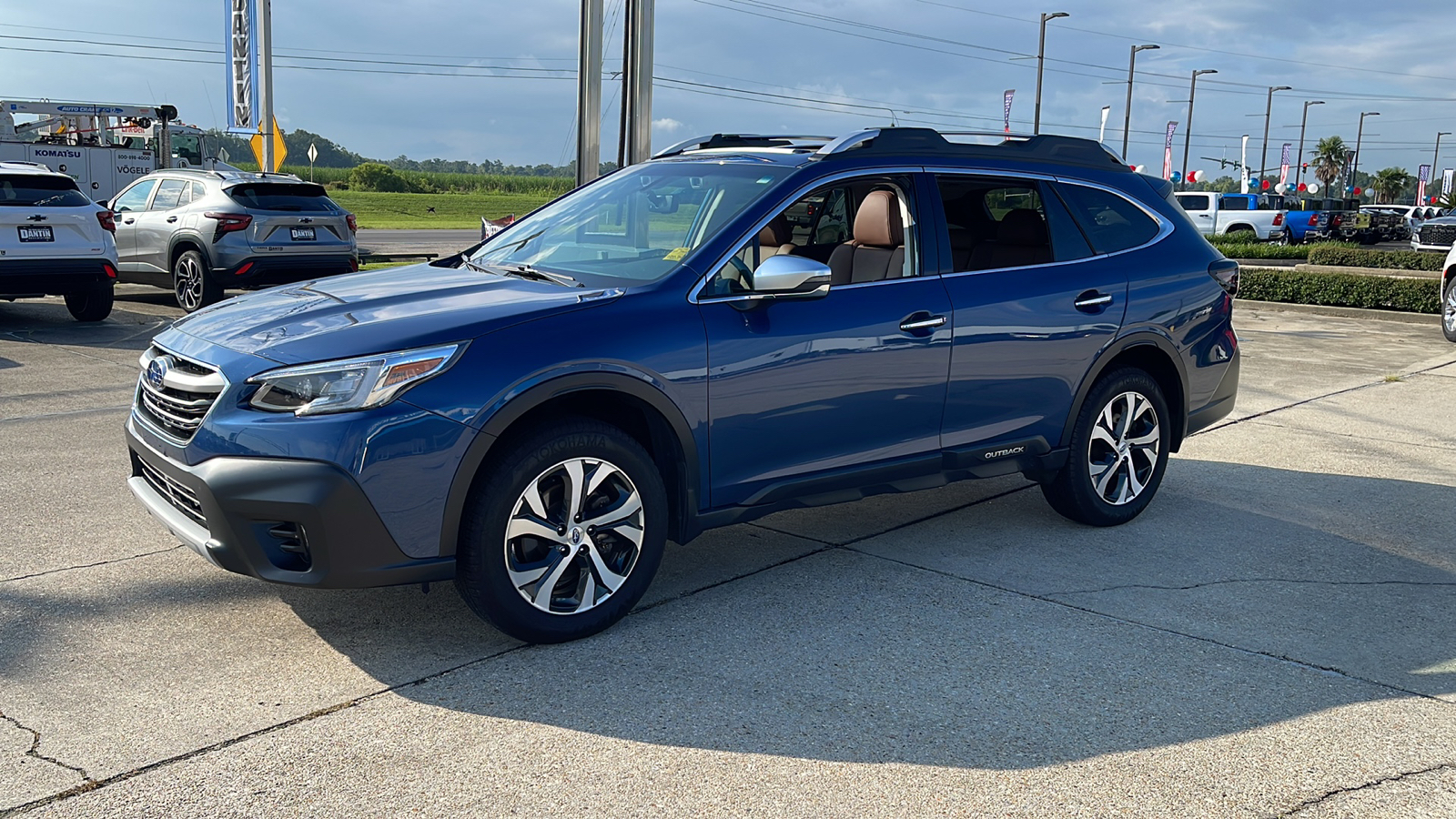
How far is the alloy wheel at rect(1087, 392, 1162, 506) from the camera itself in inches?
236

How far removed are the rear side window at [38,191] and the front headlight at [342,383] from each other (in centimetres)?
1021

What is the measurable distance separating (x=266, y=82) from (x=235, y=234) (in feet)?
44.2

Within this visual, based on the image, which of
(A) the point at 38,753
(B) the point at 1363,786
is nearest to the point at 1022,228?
(B) the point at 1363,786

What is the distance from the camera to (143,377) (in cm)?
458

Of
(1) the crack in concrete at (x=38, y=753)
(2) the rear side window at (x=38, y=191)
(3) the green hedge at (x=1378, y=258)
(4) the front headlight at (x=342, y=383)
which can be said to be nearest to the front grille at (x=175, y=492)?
(4) the front headlight at (x=342, y=383)

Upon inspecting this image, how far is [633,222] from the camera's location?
529cm

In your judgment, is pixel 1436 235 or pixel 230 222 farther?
pixel 1436 235

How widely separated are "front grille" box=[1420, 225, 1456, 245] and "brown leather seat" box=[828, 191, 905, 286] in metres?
24.8

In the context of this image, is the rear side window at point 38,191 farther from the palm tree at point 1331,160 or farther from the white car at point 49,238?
the palm tree at point 1331,160

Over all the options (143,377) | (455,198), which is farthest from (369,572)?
(455,198)

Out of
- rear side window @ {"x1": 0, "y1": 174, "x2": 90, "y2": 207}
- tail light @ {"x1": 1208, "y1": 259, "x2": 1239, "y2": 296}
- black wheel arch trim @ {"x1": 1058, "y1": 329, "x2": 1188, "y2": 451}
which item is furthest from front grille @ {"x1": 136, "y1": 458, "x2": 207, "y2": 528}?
rear side window @ {"x1": 0, "y1": 174, "x2": 90, "y2": 207}

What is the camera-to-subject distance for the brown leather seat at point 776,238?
4926mm

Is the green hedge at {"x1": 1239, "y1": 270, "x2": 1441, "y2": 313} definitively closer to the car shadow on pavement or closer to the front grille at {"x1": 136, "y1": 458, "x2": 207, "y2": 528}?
the car shadow on pavement

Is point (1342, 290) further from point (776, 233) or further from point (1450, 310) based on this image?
point (776, 233)
